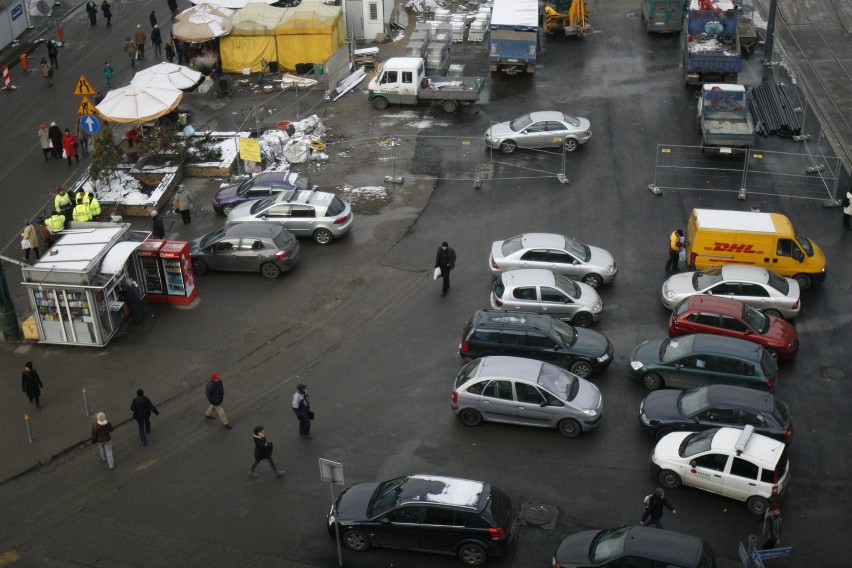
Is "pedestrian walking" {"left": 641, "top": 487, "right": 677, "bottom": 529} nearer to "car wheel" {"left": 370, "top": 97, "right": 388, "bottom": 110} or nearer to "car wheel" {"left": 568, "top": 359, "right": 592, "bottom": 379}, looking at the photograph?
"car wheel" {"left": 568, "top": 359, "right": 592, "bottom": 379}

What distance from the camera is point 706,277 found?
24.3m

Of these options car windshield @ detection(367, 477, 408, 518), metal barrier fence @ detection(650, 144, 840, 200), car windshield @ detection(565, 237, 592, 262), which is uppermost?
car windshield @ detection(367, 477, 408, 518)

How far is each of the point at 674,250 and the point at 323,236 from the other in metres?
9.77

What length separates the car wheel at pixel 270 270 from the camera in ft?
87.9

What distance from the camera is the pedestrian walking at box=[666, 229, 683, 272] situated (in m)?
26.1

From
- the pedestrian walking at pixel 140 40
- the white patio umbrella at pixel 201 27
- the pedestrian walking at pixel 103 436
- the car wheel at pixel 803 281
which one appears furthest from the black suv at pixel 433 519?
the pedestrian walking at pixel 140 40

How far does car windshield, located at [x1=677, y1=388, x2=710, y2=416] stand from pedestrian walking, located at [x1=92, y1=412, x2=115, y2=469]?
11.3 metres

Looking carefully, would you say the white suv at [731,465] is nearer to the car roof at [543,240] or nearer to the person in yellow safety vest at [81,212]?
the car roof at [543,240]

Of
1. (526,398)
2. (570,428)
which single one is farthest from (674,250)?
(526,398)

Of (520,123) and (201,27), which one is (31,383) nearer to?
(520,123)

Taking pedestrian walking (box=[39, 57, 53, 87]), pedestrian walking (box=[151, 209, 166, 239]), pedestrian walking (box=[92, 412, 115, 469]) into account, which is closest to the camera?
pedestrian walking (box=[92, 412, 115, 469])

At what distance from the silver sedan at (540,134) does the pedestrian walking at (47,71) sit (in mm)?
19058

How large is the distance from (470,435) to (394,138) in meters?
17.1

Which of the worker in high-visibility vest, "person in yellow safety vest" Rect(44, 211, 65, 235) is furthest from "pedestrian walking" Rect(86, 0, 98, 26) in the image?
"person in yellow safety vest" Rect(44, 211, 65, 235)
